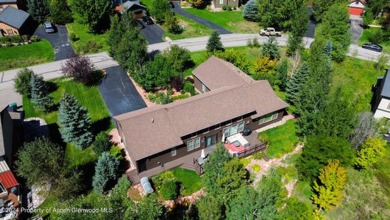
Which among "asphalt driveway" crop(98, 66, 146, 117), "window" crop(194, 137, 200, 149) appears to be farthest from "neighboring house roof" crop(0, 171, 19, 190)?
"window" crop(194, 137, 200, 149)

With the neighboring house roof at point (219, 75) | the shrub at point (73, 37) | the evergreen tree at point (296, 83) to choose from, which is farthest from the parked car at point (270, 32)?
the shrub at point (73, 37)

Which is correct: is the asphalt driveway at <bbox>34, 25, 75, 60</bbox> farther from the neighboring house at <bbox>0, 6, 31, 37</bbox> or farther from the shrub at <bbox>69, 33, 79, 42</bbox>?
the neighboring house at <bbox>0, 6, 31, 37</bbox>

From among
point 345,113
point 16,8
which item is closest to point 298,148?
point 345,113

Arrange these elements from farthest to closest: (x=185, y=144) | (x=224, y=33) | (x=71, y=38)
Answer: (x=224, y=33), (x=71, y=38), (x=185, y=144)

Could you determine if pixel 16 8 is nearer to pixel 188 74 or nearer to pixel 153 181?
pixel 188 74

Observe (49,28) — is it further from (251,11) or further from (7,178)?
(251,11)

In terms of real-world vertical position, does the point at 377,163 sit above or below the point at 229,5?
below

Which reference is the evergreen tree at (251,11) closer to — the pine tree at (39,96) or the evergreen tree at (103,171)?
the pine tree at (39,96)
